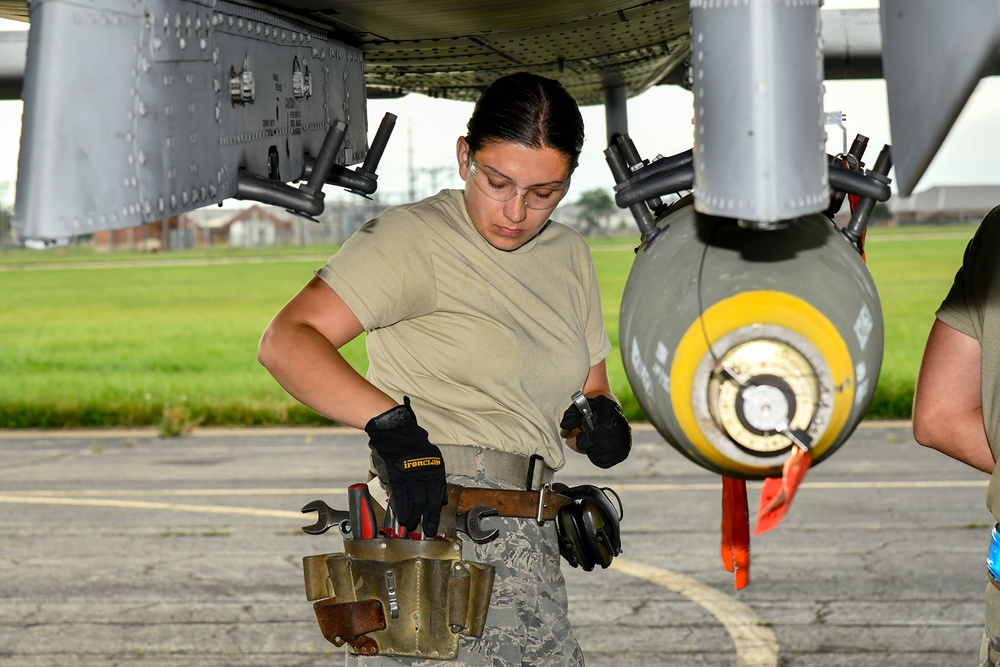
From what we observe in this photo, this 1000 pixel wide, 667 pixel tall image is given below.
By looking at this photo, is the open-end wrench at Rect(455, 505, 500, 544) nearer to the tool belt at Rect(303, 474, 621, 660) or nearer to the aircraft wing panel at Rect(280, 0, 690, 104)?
the tool belt at Rect(303, 474, 621, 660)

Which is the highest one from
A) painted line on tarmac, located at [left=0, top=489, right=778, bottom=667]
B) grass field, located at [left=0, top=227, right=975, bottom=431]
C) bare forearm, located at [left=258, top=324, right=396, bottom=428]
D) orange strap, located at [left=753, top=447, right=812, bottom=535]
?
bare forearm, located at [left=258, top=324, right=396, bottom=428]

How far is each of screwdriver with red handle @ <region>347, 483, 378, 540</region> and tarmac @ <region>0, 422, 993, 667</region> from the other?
2810 mm

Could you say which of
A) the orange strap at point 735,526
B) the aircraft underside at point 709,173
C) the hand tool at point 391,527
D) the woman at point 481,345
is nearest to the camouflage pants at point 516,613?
the woman at point 481,345

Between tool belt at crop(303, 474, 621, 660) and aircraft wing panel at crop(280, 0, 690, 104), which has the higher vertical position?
aircraft wing panel at crop(280, 0, 690, 104)

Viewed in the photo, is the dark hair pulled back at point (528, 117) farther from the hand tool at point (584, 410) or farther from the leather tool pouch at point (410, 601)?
the leather tool pouch at point (410, 601)

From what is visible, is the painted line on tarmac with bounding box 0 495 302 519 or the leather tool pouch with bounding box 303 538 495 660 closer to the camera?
the leather tool pouch with bounding box 303 538 495 660

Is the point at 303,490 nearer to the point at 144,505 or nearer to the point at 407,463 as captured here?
the point at 144,505

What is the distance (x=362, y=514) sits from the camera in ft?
8.91

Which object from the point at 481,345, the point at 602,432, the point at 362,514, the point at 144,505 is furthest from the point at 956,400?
the point at 144,505

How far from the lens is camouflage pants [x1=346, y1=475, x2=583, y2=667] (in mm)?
2676

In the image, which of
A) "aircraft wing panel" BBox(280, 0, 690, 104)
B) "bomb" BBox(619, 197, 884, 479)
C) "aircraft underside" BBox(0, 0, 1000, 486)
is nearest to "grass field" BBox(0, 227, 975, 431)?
"aircraft wing panel" BBox(280, 0, 690, 104)

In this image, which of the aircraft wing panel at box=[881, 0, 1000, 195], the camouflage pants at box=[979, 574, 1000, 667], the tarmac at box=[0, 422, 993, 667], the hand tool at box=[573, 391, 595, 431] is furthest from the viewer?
the tarmac at box=[0, 422, 993, 667]

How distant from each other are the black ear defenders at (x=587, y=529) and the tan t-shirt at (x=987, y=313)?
878 mm

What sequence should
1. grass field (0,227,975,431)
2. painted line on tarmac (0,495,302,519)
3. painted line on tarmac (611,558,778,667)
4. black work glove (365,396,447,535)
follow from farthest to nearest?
grass field (0,227,975,431) < painted line on tarmac (0,495,302,519) < painted line on tarmac (611,558,778,667) < black work glove (365,396,447,535)
